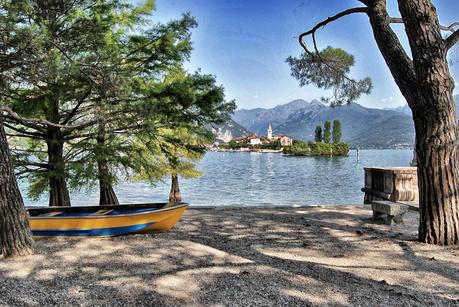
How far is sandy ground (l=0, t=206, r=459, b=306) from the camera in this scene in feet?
12.1

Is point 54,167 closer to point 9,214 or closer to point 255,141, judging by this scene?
point 9,214

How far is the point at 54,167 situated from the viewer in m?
9.98

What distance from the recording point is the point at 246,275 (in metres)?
4.31

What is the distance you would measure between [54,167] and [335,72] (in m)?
7.35

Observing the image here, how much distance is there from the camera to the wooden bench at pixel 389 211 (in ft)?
23.9

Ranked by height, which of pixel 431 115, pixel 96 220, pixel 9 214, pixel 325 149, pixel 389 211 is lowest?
pixel 389 211

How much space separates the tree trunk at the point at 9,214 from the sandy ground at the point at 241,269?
0.21 meters

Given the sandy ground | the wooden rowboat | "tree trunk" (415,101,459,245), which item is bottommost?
the sandy ground

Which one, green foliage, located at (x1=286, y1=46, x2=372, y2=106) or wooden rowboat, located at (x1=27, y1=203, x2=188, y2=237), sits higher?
green foliage, located at (x1=286, y1=46, x2=372, y2=106)

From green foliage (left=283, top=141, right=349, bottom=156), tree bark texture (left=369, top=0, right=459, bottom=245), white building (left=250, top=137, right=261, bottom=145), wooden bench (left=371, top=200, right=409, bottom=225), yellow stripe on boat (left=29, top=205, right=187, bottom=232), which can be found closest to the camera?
tree bark texture (left=369, top=0, right=459, bottom=245)

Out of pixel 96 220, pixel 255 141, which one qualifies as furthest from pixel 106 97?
pixel 255 141

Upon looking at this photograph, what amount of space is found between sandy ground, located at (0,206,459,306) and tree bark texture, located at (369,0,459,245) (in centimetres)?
46

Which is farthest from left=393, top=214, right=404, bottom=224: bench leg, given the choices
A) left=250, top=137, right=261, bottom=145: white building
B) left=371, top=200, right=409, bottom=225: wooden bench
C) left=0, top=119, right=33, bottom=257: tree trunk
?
left=250, top=137, right=261, bottom=145: white building

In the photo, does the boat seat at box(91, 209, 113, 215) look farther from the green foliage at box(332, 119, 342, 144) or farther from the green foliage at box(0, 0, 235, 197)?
the green foliage at box(332, 119, 342, 144)
